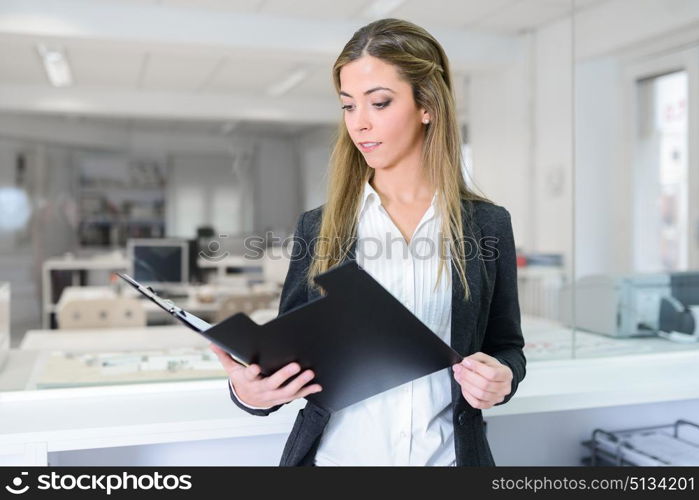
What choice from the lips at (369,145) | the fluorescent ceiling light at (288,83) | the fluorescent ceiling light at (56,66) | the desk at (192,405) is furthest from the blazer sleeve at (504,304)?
the fluorescent ceiling light at (56,66)

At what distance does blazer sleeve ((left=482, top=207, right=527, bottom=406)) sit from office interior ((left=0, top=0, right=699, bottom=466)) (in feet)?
0.50

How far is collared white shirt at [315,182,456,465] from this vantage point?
1.05m

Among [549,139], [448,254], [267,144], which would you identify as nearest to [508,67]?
[549,139]

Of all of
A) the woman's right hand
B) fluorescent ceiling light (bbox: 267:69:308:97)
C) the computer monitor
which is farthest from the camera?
fluorescent ceiling light (bbox: 267:69:308:97)

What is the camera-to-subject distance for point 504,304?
112 centimetres

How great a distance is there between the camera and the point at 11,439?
1.28 m

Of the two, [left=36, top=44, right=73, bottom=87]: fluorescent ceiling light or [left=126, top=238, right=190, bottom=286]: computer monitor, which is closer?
[left=126, top=238, right=190, bottom=286]: computer monitor

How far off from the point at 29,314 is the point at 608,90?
292 centimetres

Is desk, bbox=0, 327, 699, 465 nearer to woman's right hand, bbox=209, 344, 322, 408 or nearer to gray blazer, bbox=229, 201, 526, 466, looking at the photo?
gray blazer, bbox=229, 201, 526, 466

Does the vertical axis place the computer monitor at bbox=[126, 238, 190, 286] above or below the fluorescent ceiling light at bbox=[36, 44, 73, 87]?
below

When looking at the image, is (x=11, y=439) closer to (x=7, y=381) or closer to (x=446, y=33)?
(x=7, y=381)

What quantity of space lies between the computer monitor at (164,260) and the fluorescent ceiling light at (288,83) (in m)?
1.42

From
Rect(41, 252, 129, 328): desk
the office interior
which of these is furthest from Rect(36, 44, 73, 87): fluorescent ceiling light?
Rect(41, 252, 129, 328): desk

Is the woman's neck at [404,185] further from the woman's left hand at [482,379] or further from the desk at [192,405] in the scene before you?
the desk at [192,405]
